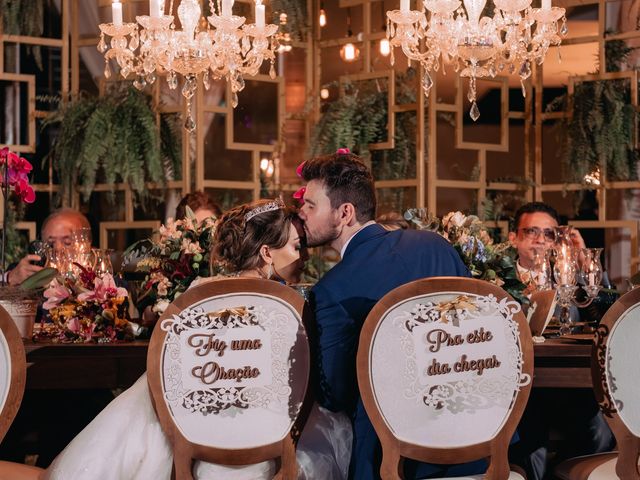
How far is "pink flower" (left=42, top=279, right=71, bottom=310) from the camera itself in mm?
3176

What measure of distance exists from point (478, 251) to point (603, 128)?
8.29 ft

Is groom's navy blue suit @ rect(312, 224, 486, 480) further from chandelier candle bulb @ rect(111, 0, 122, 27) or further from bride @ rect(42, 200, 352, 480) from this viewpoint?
chandelier candle bulb @ rect(111, 0, 122, 27)

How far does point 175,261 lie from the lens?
138 inches

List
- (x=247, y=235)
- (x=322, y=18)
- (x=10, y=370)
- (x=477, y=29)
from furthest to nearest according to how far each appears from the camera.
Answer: (x=322, y=18) → (x=477, y=29) → (x=247, y=235) → (x=10, y=370)

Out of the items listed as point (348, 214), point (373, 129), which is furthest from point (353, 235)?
point (373, 129)

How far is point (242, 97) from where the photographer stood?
239 inches

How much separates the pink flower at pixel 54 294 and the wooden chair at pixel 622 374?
1677 millimetres

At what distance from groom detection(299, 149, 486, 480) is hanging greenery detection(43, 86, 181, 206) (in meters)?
2.91

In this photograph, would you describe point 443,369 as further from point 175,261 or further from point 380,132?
point 380,132

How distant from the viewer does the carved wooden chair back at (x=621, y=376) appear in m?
2.57

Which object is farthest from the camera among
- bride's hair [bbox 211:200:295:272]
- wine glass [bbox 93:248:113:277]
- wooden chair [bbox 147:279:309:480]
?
wine glass [bbox 93:248:113:277]

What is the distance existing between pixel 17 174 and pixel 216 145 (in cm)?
261

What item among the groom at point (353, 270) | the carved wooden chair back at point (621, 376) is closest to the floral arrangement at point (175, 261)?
the groom at point (353, 270)

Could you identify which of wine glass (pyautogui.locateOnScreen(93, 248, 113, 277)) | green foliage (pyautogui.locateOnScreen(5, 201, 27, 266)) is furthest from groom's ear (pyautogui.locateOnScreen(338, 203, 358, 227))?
green foliage (pyautogui.locateOnScreen(5, 201, 27, 266))
